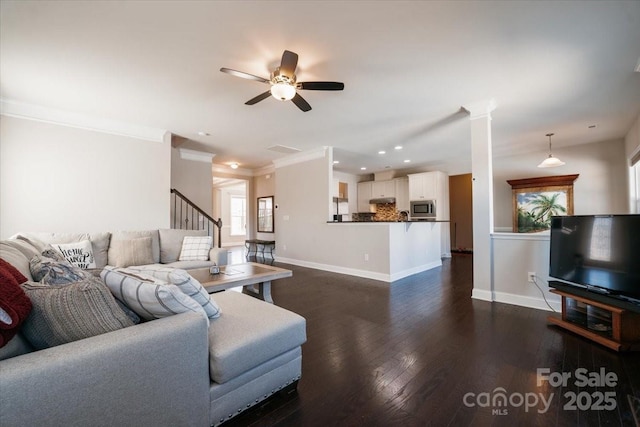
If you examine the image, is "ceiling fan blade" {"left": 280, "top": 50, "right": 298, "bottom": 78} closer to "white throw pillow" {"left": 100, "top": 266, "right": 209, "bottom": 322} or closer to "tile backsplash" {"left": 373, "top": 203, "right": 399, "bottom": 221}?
"white throw pillow" {"left": 100, "top": 266, "right": 209, "bottom": 322}

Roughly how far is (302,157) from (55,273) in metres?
5.06

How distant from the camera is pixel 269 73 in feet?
8.91

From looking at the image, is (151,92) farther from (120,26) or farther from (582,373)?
(582,373)

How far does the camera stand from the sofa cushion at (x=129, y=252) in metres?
3.36

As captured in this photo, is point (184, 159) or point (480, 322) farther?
point (184, 159)

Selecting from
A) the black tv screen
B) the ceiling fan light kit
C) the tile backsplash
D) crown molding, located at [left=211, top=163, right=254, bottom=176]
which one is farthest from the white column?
crown molding, located at [left=211, top=163, right=254, bottom=176]

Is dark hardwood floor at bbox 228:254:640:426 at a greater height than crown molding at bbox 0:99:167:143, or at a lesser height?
lesser

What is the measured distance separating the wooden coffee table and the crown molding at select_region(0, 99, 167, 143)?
2.77 metres

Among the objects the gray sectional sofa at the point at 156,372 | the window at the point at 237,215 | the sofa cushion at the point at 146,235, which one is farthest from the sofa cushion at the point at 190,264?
the window at the point at 237,215

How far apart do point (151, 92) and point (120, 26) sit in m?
1.17

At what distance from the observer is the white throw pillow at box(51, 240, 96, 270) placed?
2967 millimetres

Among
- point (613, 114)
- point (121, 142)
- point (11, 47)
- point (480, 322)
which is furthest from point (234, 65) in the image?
point (613, 114)

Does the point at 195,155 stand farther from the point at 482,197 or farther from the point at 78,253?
the point at 482,197

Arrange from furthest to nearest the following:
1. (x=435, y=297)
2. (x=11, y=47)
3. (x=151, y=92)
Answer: (x=435, y=297) < (x=151, y=92) < (x=11, y=47)
